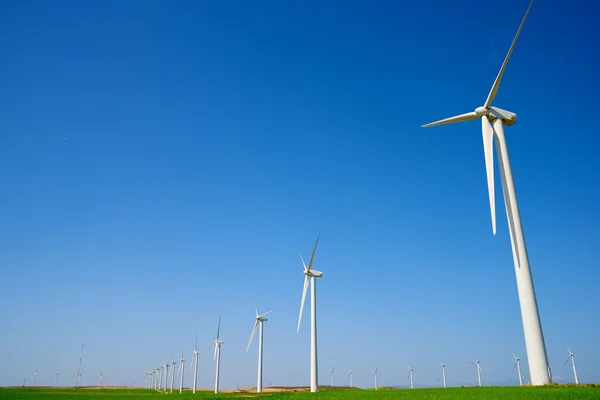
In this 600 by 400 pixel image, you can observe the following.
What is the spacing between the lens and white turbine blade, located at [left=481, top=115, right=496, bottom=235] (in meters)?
39.8

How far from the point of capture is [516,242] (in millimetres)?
39812

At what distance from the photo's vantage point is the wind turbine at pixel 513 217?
1459 inches

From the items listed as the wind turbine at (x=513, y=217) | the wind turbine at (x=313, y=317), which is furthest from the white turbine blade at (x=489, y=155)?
the wind turbine at (x=313, y=317)

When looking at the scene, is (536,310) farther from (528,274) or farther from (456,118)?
(456,118)

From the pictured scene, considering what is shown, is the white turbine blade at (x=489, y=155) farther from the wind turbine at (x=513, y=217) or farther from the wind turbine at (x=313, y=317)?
the wind turbine at (x=313, y=317)

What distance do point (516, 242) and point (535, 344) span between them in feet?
27.6

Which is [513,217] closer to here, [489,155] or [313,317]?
[489,155]

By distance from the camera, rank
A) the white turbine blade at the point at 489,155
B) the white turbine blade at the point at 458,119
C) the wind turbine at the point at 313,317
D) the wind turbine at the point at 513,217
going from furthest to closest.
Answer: the wind turbine at the point at 313,317 → the white turbine blade at the point at 458,119 → the white turbine blade at the point at 489,155 → the wind turbine at the point at 513,217

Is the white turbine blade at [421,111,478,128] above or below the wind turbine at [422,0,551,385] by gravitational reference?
above

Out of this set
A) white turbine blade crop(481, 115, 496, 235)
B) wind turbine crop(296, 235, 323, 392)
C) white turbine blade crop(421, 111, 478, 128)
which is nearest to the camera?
white turbine blade crop(481, 115, 496, 235)

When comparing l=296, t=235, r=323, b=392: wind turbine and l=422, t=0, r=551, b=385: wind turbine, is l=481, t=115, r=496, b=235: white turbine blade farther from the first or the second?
l=296, t=235, r=323, b=392: wind turbine

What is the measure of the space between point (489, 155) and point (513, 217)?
620cm

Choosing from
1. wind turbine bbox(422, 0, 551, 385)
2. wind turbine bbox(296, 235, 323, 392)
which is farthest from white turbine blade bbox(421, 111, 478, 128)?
wind turbine bbox(296, 235, 323, 392)

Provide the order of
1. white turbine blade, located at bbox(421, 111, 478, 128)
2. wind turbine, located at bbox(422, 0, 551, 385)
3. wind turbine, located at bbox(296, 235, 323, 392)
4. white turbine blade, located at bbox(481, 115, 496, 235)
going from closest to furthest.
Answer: wind turbine, located at bbox(422, 0, 551, 385) → white turbine blade, located at bbox(481, 115, 496, 235) → white turbine blade, located at bbox(421, 111, 478, 128) → wind turbine, located at bbox(296, 235, 323, 392)
